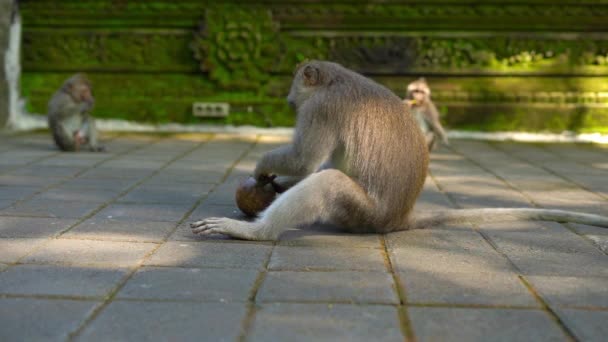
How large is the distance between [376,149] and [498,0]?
6.53m

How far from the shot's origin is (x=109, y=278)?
2.96 meters

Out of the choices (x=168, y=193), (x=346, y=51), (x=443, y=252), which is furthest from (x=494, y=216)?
(x=346, y=51)

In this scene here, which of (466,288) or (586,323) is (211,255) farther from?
(586,323)

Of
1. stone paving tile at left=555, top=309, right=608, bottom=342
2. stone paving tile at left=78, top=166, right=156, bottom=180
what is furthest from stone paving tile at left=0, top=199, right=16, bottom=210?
stone paving tile at left=555, top=309, right=608, bottom=342

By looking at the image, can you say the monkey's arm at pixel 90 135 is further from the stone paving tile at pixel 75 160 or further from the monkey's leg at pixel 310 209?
the monkey's leg at pixel 310 209

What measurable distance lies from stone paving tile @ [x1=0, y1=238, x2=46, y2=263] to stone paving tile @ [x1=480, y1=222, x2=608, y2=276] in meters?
2.41

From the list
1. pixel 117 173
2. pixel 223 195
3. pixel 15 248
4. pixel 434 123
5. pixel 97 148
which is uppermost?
pixel 434 123

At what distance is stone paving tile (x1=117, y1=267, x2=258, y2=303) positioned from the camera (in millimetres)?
2752

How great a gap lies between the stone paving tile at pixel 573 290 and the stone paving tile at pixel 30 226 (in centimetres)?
253

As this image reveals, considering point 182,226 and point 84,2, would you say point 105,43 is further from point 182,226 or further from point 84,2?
point 182,226

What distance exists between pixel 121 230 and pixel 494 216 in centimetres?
223

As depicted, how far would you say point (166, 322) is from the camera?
248 cm

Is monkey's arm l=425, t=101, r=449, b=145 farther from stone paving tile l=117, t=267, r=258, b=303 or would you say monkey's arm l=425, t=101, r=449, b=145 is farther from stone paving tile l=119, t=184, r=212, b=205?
stone paving tile l=117, t=267, r=258, b=303

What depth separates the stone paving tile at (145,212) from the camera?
4.21 m
